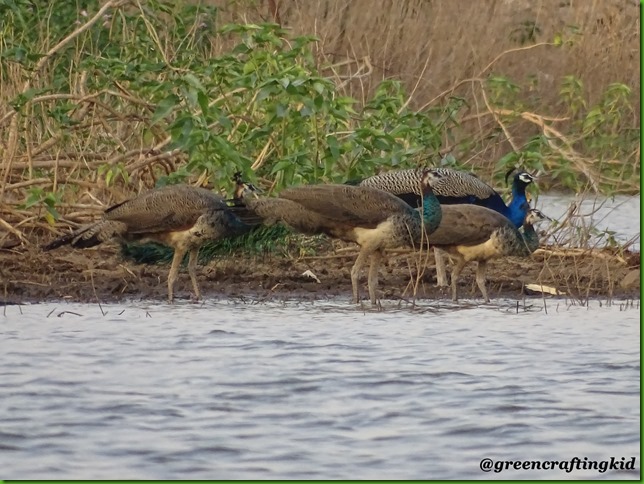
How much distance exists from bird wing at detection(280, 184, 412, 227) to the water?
573 millimetres

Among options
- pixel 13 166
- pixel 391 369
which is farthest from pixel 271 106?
pixel 391 369

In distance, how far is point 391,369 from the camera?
7.07m

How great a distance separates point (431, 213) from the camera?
934cm

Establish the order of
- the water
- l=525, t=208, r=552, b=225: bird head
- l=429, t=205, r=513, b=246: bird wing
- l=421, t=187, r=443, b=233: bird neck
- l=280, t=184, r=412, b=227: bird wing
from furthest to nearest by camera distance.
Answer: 1. l=525, t=208, r=552, b=225: bird head
2. l=429, t=205, r=513, b=246: bird wing
3. l=421, t=187, r=443, b=233: bird neck
4. l=280, t=184, r=412, b=227: bird wing
5. the water

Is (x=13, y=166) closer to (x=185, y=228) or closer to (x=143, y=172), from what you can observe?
(x=143, y=172)

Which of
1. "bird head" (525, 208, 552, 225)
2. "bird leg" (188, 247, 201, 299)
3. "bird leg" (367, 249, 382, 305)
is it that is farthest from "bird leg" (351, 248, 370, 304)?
"bird head" (525, 208, 552, 225)

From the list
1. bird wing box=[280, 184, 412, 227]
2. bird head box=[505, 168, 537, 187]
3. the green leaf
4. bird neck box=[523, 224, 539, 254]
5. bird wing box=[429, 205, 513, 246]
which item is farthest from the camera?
bird head box=[505, 168, 537, 187]

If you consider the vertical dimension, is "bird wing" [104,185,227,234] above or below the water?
above

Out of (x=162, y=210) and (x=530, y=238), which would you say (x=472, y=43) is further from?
(x=162, y=210)

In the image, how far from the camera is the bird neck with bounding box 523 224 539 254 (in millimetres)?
9914

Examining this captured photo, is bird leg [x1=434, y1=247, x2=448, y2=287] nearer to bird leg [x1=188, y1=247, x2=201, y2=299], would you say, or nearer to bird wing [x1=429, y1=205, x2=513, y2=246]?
bird wing [x1=429, y1=205, x2=513, y2=246]

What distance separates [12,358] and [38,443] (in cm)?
180

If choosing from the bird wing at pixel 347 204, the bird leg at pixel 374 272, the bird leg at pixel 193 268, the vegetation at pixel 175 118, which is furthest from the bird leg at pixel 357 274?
the bird leg at pixel 193 268

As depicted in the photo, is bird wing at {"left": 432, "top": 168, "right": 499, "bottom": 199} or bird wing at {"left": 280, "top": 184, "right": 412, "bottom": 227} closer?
bird wing at {"left": 280, "top": 184, "right": 412, "bottom": 227}
